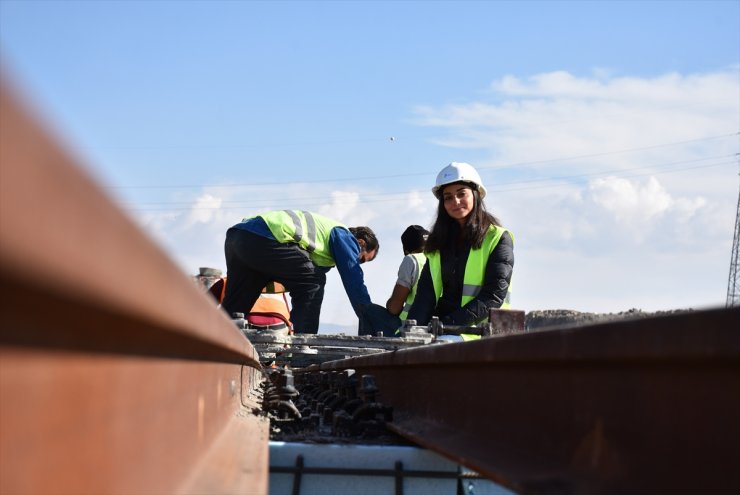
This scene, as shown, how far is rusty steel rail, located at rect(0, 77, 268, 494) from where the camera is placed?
2.02ft

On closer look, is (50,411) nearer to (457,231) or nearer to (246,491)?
(246,491)

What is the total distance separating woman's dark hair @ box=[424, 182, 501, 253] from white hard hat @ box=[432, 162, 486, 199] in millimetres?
64

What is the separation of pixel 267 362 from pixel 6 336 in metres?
7.77

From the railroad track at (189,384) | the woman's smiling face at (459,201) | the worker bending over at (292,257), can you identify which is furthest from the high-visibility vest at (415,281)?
the railroad track at (189,384)

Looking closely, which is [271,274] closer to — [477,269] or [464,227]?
[464,227]

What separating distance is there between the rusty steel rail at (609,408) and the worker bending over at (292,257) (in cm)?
759

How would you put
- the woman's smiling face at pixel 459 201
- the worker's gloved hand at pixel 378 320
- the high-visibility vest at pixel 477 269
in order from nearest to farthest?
the high-visibility vest at pixel 477 269 < the woman's smiling face at pixel 459 201 < the worker's gloved hand at pixel 378 320

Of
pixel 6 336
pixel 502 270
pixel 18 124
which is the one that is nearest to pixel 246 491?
pixel 6 336

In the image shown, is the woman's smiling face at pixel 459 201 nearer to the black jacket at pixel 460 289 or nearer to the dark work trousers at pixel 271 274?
the black jacket at pixel 460 289

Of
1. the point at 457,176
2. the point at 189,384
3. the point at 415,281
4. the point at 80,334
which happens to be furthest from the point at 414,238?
the point at 80,334

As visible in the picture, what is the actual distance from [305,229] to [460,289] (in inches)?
110

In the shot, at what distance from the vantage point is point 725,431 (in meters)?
1.60

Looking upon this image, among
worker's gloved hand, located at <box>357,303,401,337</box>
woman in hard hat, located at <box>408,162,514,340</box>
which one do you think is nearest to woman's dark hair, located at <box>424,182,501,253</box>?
woman in hard hat, located at <box>408,162,514,340</box>

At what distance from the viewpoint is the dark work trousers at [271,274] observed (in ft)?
35.5
